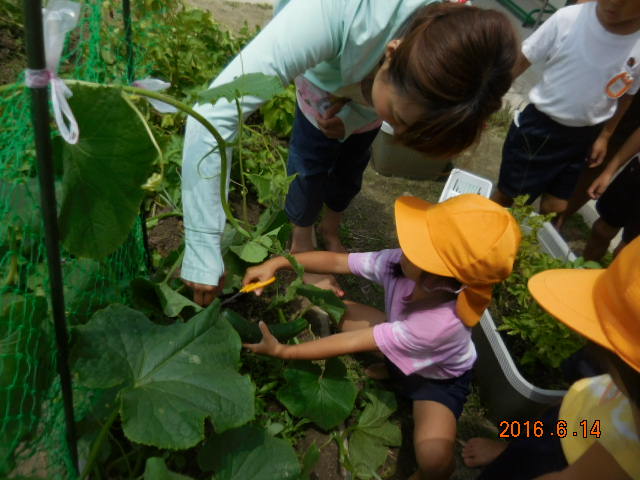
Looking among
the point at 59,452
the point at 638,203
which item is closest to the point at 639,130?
the point at 638,203

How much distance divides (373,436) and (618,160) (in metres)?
1.56

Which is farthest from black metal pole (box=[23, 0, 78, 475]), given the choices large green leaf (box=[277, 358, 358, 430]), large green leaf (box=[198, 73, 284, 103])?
large green leaf (box=[277, 358, 358, 430])

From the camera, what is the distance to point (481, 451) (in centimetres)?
168

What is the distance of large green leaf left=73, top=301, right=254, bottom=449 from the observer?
3.25 ft

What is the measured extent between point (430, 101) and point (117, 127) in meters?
0.61

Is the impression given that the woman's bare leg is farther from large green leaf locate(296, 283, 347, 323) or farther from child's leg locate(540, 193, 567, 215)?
child's leg locate(540, 193, 567, 215)

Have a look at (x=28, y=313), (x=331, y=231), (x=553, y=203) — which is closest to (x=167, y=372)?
(x=28, y=313)

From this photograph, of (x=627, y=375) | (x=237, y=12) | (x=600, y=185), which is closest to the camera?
(x=627, y=375)

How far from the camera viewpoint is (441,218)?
133cm

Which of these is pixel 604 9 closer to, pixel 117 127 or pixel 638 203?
pixel 638 203

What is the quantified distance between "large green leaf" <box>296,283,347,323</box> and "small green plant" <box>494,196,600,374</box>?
0.52 meters

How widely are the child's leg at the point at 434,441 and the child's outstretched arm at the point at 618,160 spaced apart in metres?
1.35

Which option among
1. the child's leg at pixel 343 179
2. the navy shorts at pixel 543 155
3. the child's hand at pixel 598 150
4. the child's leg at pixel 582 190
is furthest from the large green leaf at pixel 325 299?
the child's leg at pixel 582 190

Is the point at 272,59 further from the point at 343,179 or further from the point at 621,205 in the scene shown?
the point at 621,205
